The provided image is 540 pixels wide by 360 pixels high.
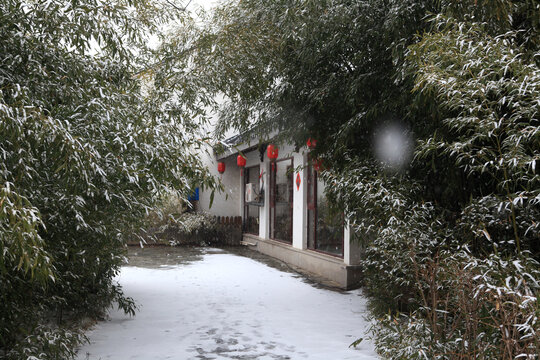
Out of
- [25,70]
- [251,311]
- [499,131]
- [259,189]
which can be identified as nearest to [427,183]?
[499,131]

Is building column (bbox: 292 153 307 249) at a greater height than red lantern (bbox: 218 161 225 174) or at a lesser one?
lesser

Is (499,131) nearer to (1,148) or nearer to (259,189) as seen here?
(1,148)

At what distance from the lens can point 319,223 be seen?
8.28 meters

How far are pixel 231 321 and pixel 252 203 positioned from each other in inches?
277

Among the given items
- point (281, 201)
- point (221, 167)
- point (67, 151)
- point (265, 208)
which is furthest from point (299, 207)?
point (67, 151)

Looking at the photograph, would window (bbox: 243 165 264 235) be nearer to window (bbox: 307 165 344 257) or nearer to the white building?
the white building

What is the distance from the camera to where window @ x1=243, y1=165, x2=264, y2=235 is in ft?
39.5

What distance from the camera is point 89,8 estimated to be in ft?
9.68

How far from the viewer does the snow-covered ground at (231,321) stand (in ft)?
13.0

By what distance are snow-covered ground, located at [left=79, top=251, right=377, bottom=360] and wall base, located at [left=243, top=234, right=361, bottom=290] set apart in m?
0.33

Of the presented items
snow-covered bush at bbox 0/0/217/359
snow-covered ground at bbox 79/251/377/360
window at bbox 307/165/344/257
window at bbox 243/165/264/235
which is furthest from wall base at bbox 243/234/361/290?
snow-covered bush at bbox 0/0/217/359

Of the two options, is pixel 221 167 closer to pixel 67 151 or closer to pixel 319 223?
pixel 319 223

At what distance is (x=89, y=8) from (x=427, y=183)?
300cm

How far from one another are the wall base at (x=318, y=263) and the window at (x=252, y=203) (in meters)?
1.05
